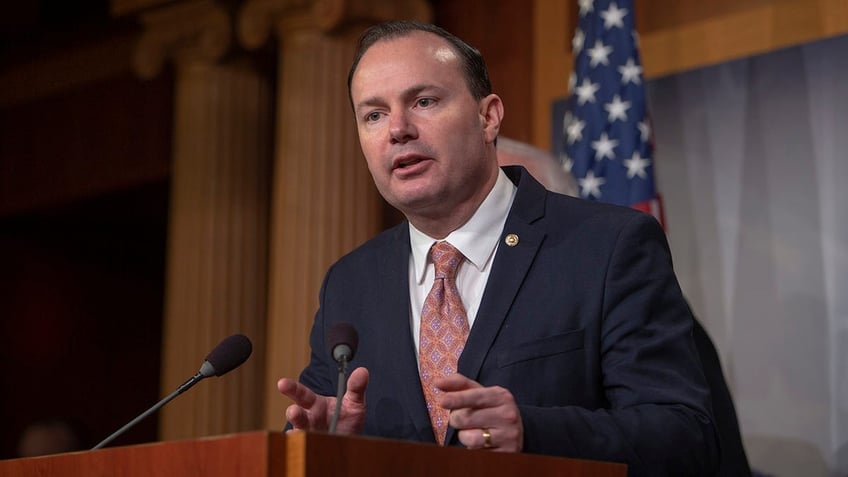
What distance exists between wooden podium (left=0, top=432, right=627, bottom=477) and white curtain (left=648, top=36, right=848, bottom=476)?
298 cm

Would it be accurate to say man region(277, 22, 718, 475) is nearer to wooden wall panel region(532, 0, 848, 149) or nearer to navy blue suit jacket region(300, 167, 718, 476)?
navy blue suit jacket region(300, 167, 718, 476)

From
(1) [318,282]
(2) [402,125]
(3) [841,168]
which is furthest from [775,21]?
(2) [402,125]

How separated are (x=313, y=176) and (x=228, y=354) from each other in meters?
4.06

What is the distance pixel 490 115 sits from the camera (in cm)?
277

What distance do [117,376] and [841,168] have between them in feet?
20.8

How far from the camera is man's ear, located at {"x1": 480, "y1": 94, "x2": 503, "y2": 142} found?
2742 mm

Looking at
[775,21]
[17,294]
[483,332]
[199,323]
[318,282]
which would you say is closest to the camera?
[483,332]

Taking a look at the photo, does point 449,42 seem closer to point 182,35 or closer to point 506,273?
point 506,273

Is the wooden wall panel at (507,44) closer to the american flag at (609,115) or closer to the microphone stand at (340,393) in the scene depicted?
the american flag at (609,115)

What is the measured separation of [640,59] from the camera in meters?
5.33

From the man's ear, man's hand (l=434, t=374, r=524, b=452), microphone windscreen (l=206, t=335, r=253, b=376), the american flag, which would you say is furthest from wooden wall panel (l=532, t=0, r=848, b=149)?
man's hand (l=434, t=374, r=524, b=452)

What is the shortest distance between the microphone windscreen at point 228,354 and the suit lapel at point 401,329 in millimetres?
290

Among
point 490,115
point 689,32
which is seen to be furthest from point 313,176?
point 490,115

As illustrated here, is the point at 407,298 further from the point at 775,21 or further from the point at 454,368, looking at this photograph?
the point at 775,21
